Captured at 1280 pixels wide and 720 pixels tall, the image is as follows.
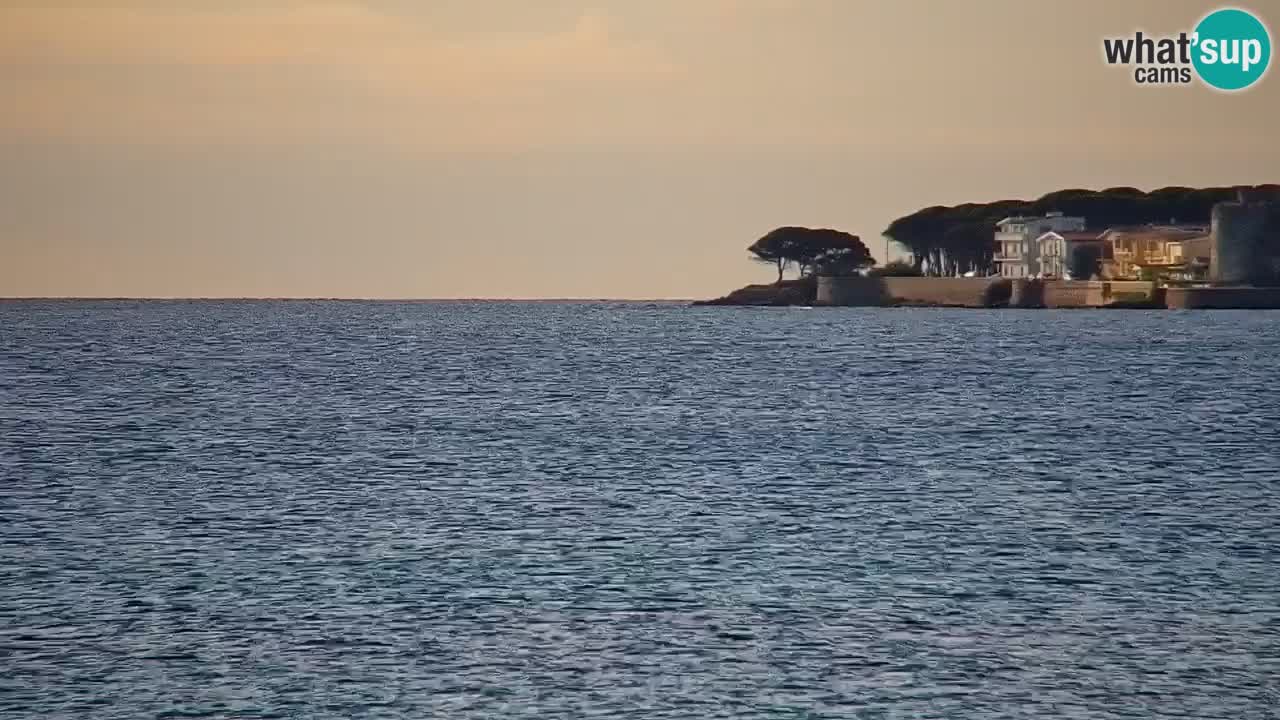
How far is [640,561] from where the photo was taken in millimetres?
27406

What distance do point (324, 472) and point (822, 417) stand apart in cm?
2369

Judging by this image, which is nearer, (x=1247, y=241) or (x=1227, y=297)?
(x=1247, y=241)

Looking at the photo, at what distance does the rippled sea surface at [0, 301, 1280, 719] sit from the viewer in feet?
62.6

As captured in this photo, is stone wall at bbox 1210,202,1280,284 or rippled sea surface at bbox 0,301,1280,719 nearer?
rippled sea surface at bbox 0,301,1280,719

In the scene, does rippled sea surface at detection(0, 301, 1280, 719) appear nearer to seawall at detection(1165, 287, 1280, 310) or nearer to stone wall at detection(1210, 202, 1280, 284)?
stone wall at detection(1210, 202, 1280, 284)

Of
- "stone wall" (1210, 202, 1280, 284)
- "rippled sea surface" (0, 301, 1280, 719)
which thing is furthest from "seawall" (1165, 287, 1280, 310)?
"rippled sea surface" (0, 301, 1280, 719)

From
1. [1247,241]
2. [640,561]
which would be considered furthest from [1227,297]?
[640,561]

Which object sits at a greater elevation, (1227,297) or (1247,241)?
(1247,241)

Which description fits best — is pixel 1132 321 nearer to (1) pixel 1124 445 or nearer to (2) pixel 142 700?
(1) pixel 1124 445

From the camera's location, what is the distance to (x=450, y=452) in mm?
48281

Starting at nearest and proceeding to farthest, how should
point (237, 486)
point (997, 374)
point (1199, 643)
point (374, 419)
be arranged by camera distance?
point (1199, 643) → point (237, 486) → point (374, 419) → point (997, 374)

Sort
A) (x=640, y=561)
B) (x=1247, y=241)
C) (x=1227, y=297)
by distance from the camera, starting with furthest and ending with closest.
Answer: (x=1227, y=297) → (x=1247, y=241) → (x=640, y=561)

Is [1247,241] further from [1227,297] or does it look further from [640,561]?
[640,561]

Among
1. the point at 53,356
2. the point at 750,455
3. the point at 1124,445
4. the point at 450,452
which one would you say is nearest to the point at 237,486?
the point at 450,452
